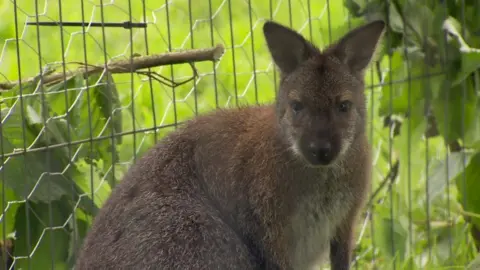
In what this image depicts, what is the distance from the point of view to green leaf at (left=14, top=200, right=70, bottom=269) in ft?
14.3

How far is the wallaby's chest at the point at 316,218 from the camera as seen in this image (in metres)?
3.92

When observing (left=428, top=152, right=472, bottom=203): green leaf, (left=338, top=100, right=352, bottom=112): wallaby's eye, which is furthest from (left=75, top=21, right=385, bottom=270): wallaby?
(left=428, top=152, right=472, bottom=203): green leaf

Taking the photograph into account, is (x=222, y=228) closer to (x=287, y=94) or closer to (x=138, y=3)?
(x=287, y=94)

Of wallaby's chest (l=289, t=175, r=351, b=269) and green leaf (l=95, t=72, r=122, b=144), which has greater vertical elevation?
green leaf (l=95, t=72, r=122, b=144)

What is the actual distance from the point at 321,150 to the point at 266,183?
360 mm

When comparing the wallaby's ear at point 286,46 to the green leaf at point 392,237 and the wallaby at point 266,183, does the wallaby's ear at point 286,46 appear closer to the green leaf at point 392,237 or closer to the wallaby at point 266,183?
the wallaby at point 266,183

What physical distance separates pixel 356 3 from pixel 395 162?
3.52ft

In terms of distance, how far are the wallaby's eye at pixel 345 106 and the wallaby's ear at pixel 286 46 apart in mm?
266

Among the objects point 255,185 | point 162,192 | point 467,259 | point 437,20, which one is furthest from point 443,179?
point 162,192

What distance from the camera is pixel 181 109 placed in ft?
19.6

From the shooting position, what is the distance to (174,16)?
20.2 ft

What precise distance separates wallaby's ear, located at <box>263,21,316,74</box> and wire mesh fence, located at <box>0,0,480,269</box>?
299mm

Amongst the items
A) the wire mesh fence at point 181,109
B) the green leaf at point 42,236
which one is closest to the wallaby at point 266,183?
the wire mesh fence at point 181,109

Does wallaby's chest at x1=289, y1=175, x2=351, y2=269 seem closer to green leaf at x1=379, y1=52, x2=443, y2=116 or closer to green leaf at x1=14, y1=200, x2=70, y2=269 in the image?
green leaf at x1=14, y1=200, x2=70, y2=269
